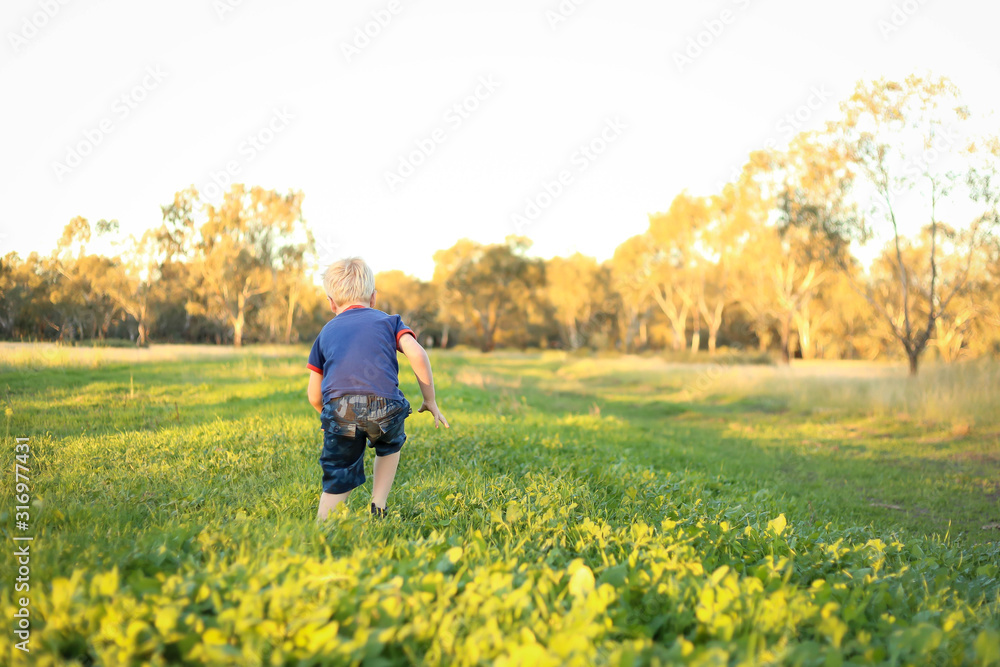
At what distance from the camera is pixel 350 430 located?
136 inches

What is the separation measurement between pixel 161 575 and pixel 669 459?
6.49m

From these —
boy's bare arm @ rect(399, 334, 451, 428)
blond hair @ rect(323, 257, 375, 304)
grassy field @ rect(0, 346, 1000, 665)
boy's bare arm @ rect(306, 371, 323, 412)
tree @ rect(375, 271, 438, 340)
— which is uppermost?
tree @ rect(375, 271, 438, 340)

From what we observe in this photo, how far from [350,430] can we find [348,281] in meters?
1.06

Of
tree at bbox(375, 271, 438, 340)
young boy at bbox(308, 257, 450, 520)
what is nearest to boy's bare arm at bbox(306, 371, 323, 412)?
young boy at bbox(308, 257, 450, 520)

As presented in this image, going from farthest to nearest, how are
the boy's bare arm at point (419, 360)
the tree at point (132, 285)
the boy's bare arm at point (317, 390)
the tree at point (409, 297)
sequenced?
the tree at point (409, 297) < the tree at point (132, 285) < the boy's bare arm at point (317, 390) < the boy's bare arm at point (419, 360)

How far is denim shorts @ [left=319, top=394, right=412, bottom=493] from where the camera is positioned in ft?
11.3

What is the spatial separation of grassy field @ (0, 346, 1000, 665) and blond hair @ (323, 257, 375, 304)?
58.2 inches

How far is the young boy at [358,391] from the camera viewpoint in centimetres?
347

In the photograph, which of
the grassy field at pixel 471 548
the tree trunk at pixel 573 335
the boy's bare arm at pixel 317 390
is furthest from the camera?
the tree trunk at pixel 573 335

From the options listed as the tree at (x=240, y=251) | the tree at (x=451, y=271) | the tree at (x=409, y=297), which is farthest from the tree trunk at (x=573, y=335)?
the tree at (x=240, y=251)

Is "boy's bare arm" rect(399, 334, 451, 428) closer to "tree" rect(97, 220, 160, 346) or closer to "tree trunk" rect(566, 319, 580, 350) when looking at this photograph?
"tree" rect(97, 220, 160, 346)

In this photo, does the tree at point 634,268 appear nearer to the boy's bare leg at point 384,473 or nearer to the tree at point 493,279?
the tree at point 493,279

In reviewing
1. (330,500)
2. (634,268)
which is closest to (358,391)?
(330,500)

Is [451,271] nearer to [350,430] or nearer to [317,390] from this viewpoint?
[317,390]
